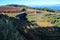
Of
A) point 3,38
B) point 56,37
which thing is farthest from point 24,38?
point 56,37

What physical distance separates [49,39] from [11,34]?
4.96m

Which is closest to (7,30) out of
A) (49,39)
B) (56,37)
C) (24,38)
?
(24,38)

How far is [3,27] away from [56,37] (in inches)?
229

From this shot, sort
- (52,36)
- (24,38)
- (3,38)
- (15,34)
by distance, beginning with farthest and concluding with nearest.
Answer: (52,36), (24,38), (15,34), (3,38)

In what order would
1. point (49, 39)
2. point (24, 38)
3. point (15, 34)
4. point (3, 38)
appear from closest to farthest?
1. point (3, 38)
2. point (15, 34)
3. point (24, 38)
4. point (49, 39)

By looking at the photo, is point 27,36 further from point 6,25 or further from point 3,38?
point 3,38

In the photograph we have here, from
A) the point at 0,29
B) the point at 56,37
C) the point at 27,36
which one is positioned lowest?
the point at 56,37

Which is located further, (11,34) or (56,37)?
(56,37)

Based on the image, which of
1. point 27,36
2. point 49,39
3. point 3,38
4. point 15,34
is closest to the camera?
point 3,38

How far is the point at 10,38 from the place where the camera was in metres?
7.69

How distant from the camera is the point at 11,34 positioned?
7906 mm

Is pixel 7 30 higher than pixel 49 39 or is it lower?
higher

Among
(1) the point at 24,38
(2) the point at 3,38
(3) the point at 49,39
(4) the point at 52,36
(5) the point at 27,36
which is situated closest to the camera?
(2) the point at 3,38

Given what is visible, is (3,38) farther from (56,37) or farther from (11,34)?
(56,37)
